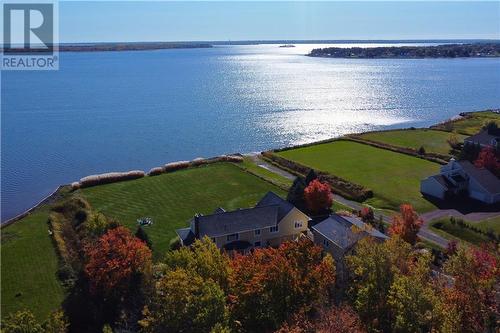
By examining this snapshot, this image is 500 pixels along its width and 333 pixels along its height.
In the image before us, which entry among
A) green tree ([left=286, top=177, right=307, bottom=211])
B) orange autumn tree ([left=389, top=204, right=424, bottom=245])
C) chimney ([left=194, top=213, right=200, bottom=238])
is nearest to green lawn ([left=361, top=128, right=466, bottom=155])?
green tree ([left=286, top=177, right=307, bottom=211])

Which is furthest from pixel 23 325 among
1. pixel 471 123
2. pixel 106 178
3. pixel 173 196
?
pixel 471 123

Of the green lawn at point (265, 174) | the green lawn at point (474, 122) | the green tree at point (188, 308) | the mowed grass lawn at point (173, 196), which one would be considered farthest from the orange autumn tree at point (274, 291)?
the green lawn at point (474, 122)

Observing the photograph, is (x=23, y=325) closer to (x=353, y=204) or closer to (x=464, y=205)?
(x=353, y=204)

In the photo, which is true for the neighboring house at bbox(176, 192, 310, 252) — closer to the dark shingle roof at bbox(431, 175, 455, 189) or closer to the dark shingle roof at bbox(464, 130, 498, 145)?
the dark shingle roof at bbox(431, 175, 455, 189)

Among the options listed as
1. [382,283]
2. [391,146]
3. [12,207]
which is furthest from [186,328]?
[391,146]

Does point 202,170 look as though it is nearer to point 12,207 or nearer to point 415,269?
point 12,207

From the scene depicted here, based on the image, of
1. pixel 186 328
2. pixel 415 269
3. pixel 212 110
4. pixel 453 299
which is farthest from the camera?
pixel 212 110

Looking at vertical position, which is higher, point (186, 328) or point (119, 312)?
point (186, 328)
